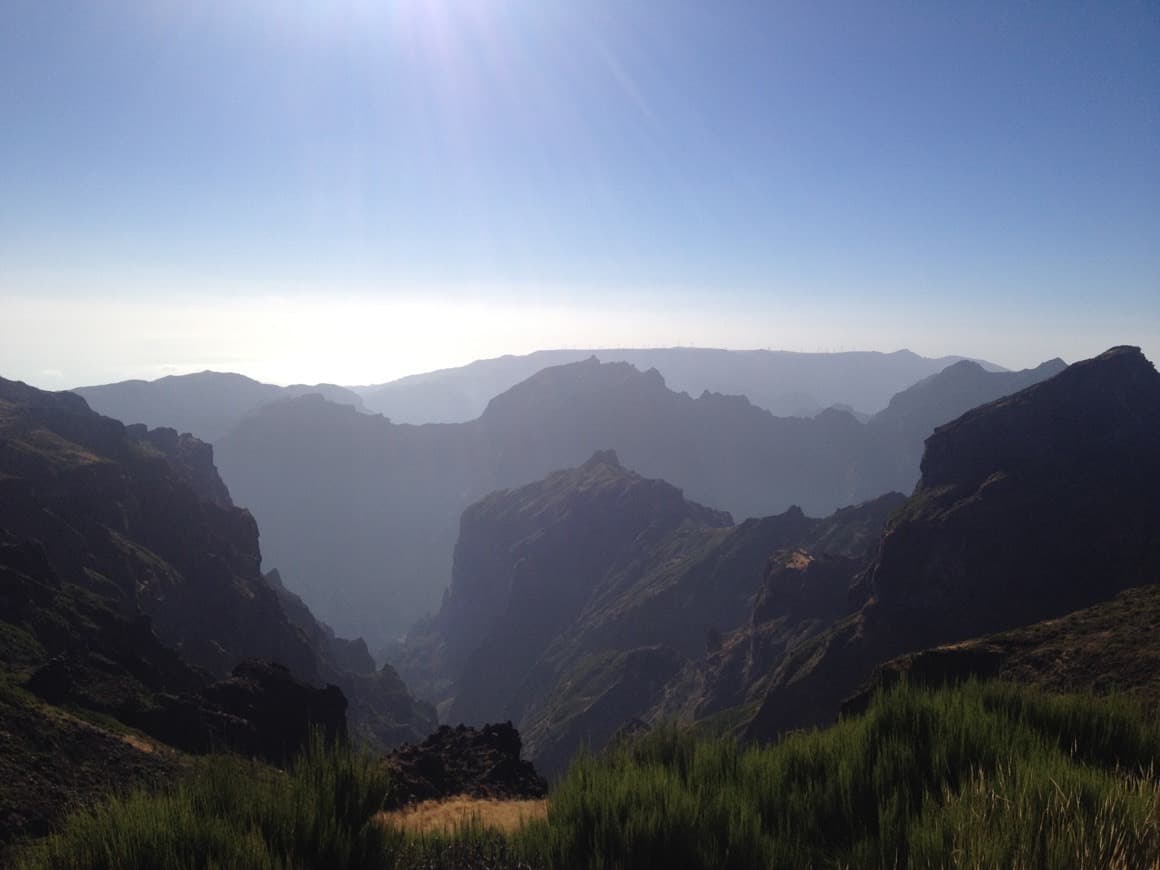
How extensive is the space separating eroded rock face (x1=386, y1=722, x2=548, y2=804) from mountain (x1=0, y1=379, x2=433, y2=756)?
20.8 metres

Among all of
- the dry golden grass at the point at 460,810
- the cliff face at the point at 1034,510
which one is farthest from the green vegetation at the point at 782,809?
the cliff face at the point at 1034,510

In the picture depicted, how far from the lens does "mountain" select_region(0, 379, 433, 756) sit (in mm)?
44875

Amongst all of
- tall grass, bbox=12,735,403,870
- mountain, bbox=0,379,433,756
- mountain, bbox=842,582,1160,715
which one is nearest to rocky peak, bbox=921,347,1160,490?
mountain, bbox=842,582,1160,715

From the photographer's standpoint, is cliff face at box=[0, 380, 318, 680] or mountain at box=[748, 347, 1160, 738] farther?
cliff face at box=[0, 380, 318, 680]

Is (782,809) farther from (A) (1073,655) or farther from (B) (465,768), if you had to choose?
(A) (1073,655)

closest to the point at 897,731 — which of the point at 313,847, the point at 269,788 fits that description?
the point at 313,847

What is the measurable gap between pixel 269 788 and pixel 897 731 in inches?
372

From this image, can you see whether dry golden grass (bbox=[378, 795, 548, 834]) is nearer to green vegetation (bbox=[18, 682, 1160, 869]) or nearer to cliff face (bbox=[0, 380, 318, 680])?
green vegetation (bbox=[18, 682, 1160, 869])

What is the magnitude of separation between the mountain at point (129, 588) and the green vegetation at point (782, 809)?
37765 millimetres

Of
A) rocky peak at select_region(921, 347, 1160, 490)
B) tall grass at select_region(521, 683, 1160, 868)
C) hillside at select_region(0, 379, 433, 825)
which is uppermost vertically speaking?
rocky peak at select_region(921, 347, 1160, 490)

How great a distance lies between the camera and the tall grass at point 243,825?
6.71 meters

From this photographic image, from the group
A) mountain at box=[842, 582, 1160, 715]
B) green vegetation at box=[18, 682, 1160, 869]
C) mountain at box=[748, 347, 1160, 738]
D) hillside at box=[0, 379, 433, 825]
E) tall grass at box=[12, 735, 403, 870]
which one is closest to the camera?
green vegetation at box=[18, 682, 1160, 869]

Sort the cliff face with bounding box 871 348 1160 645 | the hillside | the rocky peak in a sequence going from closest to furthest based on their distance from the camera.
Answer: the hillside → the cliff face with bounding box 871 348 1160 645 → the rocky peak

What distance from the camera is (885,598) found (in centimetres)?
9594
